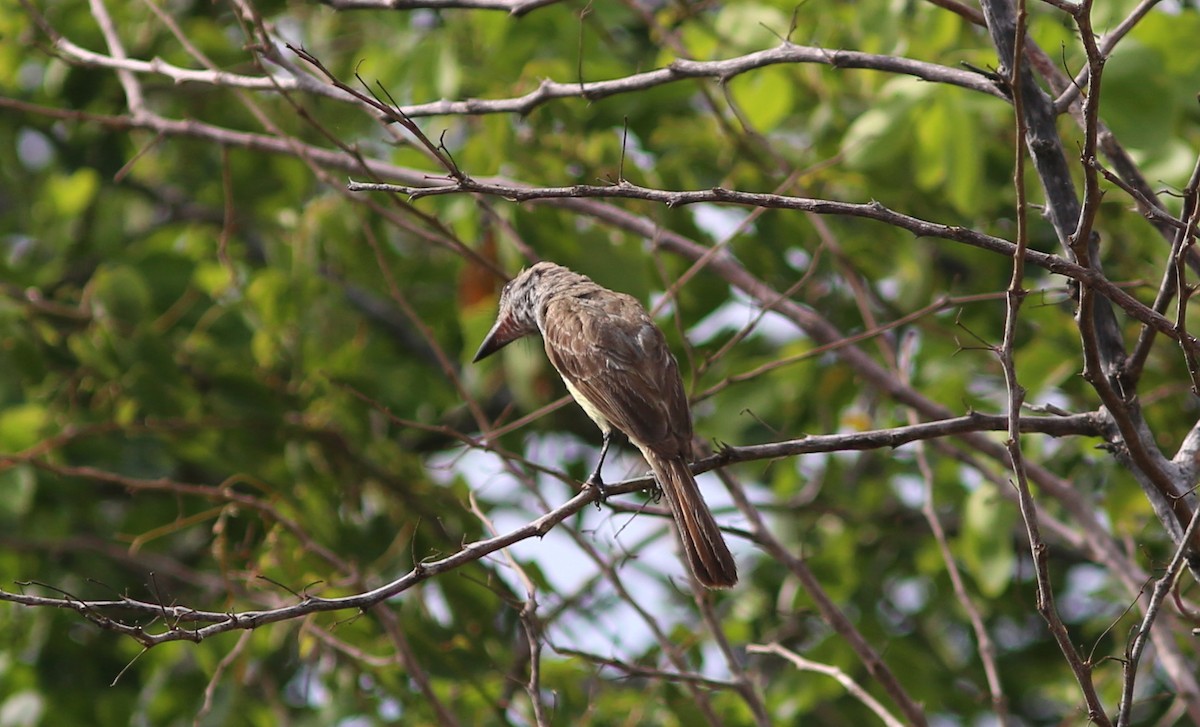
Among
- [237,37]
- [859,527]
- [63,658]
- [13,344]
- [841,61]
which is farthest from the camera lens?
[237,37]

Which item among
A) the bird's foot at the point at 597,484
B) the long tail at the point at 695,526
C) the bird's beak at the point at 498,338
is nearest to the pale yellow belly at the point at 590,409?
the bird's foot at the point at 597,484

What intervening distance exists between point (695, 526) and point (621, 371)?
0.79m

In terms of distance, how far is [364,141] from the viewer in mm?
7445

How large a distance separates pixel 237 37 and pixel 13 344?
303 cm

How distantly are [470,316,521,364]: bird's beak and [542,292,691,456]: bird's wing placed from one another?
14.0 inches

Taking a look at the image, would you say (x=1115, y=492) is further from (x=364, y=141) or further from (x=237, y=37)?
(x=237, y=37)

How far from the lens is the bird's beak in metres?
5.33

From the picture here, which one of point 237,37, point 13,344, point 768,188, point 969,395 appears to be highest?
point 237,37

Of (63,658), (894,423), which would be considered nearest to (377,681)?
(63,658)

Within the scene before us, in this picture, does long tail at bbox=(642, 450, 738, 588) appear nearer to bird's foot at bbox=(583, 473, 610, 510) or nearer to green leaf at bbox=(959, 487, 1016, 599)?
bird's foot at bbox=(583, 473, 610, 510)

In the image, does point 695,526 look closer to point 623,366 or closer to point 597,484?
point 597,484

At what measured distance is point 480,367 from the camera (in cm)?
651

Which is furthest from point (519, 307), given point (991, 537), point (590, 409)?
point (991, 537)

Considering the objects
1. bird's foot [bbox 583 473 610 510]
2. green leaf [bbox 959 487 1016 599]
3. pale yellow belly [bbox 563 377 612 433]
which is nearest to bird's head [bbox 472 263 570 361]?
pale yellow belly [bbox 563 377 612 433]
